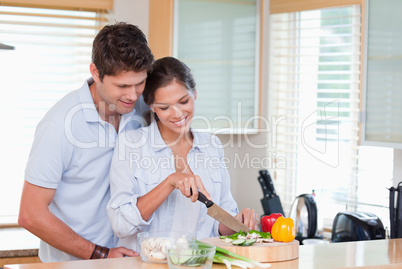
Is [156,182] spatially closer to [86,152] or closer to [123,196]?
[123,196]

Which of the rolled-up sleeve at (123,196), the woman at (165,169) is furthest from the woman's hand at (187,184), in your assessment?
the rolled-up sleeve at (123,196)

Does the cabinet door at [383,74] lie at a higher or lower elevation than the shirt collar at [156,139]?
higher

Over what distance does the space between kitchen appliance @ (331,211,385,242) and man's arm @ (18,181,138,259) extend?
4.01ft

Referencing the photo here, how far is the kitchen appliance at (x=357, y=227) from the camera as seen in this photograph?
8.45 feet

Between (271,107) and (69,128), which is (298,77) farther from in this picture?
(69,128)

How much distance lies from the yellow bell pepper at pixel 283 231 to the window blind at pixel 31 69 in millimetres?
2137

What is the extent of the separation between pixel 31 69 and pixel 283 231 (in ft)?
7.52

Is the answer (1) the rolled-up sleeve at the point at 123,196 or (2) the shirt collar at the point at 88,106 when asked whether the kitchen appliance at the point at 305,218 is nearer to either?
(1) the rolled-up sleeve at the point at 123,196

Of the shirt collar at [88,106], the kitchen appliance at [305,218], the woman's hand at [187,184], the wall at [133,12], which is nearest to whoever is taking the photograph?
the woman's hand at [187,184]

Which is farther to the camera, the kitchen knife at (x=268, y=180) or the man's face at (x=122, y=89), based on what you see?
the kitchen knife at (x=268, y=180)

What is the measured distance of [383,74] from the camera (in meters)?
2.55

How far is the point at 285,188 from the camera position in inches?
139

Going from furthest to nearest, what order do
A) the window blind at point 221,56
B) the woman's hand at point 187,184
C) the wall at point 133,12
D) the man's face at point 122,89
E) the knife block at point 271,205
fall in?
1. the wall at point 133,12
2. the window blind at point 221,56
3. the knife block at point 271,205
4. the man's face at point 122,89
5. the woman's hand at point 187,184

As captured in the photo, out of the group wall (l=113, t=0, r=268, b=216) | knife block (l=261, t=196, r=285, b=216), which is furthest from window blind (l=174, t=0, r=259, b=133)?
knife block (l=261, t=196, r=285, b=216)
